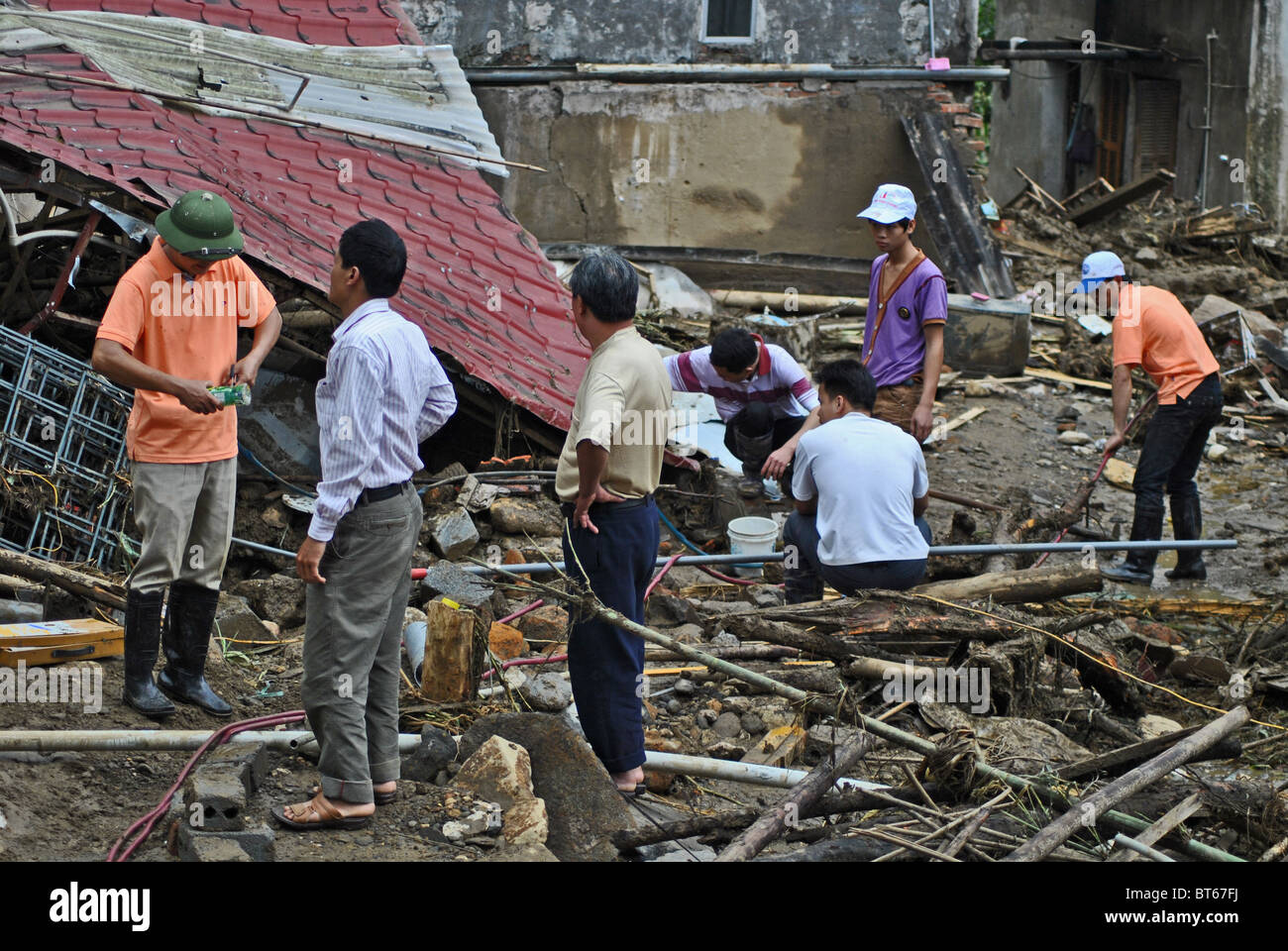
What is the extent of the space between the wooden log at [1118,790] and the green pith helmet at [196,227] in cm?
317

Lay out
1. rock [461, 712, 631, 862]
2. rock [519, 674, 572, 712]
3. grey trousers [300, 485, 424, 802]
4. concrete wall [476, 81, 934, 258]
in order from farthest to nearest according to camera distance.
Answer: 1. concrete wall [476, 81, 934, 258]
2. rock [519, 674, 572, 712]
3. rock [461, 712, 631, 862]
4. grey trousers [300, 485, 424, 802]

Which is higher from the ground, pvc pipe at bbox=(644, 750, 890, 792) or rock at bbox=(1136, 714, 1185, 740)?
pvc pipe at bbox=(644, 750, 890, 792)

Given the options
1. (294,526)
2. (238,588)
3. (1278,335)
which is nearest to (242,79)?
(294,526)

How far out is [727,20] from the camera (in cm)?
1515

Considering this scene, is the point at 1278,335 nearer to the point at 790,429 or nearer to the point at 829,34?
the point at 829,34

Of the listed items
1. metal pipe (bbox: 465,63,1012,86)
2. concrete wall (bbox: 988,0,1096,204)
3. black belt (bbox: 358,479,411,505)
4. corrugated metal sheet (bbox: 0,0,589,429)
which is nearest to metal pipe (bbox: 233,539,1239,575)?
corrugated metal sheet (bbox: 0,0,589,429)

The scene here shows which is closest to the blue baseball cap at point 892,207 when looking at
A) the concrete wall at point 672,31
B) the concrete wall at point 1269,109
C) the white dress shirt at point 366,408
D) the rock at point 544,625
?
the rock at point 544,625

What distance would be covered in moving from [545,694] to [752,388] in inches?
100

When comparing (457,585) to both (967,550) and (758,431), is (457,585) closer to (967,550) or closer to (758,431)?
(758,431)

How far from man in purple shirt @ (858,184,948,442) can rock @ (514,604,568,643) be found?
6.51ft

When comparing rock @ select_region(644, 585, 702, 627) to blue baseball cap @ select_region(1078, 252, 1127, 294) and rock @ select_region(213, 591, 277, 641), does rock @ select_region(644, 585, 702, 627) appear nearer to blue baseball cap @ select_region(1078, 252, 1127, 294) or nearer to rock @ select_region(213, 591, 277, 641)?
rock @ select_region(213, 591, 277, 641)

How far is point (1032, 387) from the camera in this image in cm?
1232

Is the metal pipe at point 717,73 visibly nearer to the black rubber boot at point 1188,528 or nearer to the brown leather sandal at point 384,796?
the black rubber boot at point 1188,528

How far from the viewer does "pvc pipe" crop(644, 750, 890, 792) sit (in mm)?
4508
